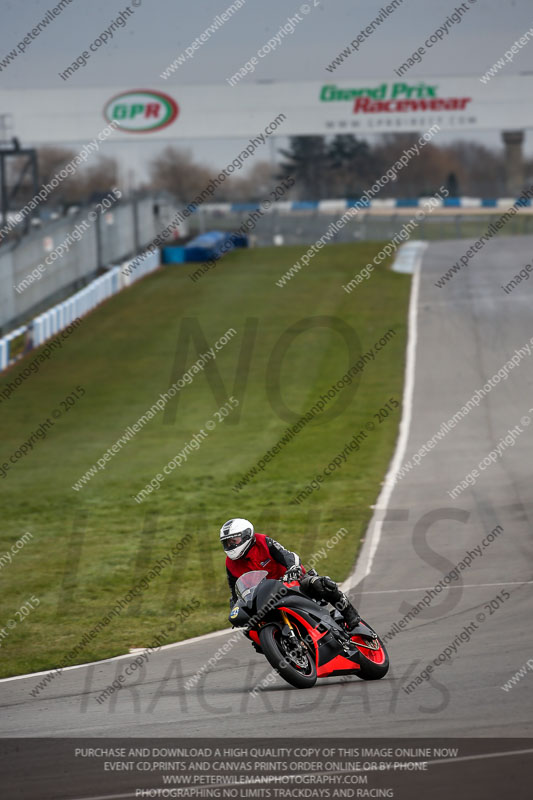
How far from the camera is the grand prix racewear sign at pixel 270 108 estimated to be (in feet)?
171

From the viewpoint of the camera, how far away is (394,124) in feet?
171

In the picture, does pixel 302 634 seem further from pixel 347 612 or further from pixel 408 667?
pixel 408 667

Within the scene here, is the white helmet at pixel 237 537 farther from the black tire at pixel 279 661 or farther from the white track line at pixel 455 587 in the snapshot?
the white track line at pixel 455 587

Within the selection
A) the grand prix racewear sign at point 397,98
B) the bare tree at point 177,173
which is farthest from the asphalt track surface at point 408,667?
the bare tree at point 177,173

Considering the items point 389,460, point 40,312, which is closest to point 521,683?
point 389,460

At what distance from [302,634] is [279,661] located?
0.48 metres

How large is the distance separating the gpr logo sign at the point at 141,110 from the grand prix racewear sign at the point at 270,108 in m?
0.05

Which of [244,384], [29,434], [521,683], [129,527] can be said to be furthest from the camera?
[244,384]

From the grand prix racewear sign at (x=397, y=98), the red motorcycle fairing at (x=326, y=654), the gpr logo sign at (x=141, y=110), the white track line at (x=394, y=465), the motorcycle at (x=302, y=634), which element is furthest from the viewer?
the gpr logo sign at (x=141, y=110)

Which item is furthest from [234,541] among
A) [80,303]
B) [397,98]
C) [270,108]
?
[270,108]

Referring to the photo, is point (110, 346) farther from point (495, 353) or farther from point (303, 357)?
point (495, 353)

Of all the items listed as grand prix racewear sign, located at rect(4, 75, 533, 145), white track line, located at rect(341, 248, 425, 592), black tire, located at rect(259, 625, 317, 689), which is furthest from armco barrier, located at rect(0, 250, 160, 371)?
black tire, located at rect(259, 625, 317, 689)

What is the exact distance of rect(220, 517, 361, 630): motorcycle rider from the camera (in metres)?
10.1

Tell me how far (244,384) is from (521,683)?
21.6m
